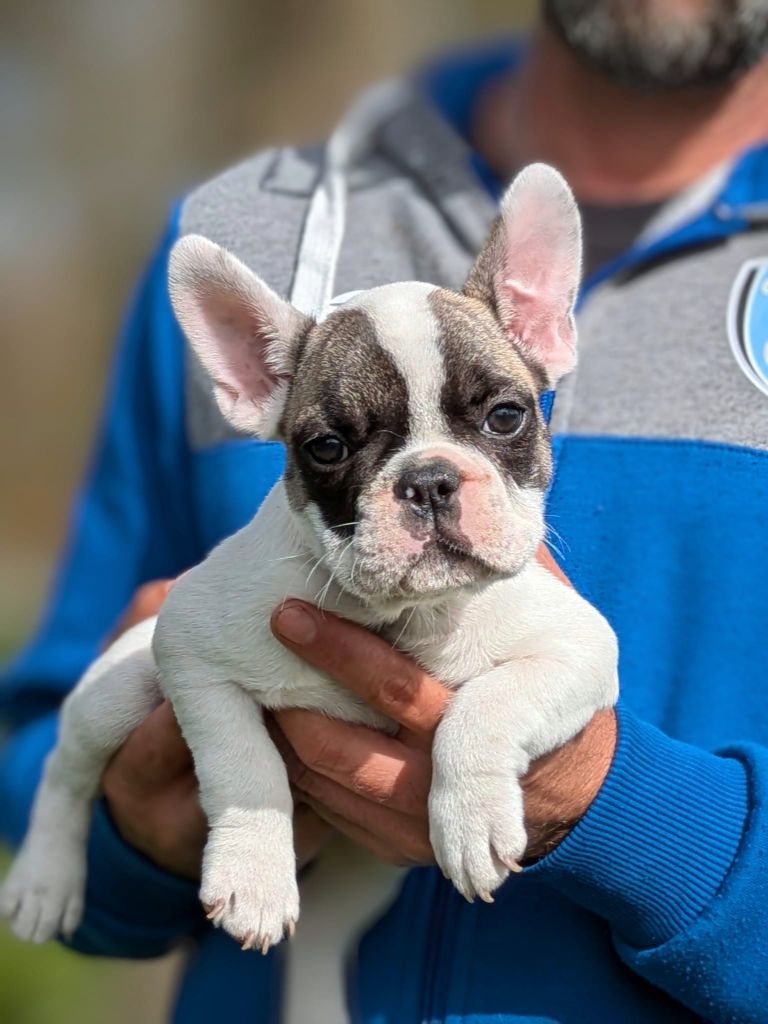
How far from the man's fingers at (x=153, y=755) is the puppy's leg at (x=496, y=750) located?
520mm

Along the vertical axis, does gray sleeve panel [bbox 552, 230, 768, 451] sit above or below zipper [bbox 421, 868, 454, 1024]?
above

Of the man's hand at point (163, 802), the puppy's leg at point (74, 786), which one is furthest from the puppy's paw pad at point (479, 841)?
the puppy's leg at point (74, 786)

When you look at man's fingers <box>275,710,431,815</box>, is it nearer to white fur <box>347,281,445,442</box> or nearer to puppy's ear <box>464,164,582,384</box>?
white fur <box>347,281,445,442</box>

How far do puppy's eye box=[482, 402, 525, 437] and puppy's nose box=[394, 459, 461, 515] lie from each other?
0.47 feet

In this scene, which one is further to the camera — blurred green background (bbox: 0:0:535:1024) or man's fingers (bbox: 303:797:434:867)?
blurred green background (bbox: 0:0:535:1024)

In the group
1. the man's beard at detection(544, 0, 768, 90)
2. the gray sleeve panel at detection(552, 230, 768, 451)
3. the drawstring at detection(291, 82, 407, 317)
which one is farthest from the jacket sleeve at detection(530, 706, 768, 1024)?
the man's beard at detection(544, 0, 768, 90)

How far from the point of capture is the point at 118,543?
2934 mm

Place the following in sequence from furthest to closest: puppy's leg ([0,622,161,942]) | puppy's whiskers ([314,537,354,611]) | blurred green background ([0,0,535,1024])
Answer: blurred green background ([0,0,535,1024]), puppy's leg ([0,622,161,942]), puppy's whiskers ([314,537,354,611])

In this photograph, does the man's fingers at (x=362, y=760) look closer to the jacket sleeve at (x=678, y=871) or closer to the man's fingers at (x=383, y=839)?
the man's fingers at (x=383, y=839)

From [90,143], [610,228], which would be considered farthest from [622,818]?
[90,143]

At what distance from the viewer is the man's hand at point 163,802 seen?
2.04 metres

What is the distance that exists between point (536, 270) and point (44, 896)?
1421mm

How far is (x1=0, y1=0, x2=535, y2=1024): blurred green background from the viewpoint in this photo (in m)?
10.9

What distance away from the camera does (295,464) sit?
1.86m
